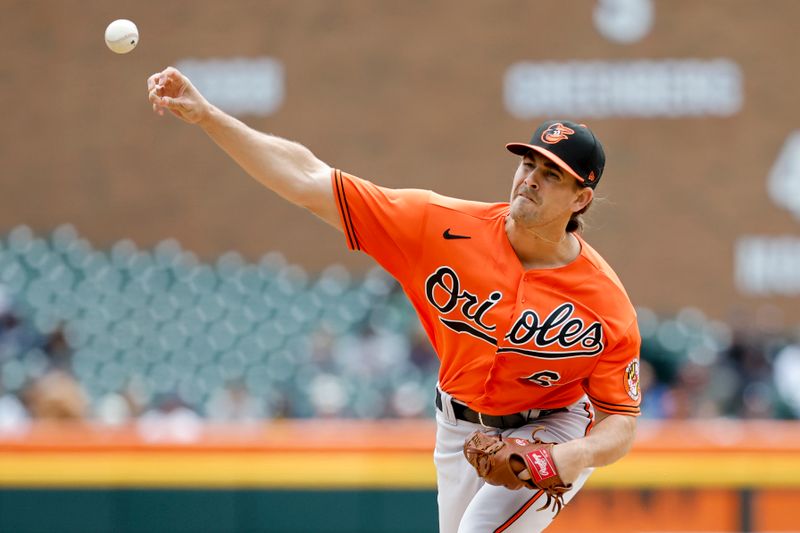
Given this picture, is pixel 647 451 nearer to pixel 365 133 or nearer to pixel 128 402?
pixel 128 402

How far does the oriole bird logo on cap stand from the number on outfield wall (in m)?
9.05

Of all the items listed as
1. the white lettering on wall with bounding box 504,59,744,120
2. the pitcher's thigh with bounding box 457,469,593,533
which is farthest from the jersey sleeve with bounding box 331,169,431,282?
the white lettering on wall with bounding box 504,59,744,120

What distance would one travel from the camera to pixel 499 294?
4039 mm

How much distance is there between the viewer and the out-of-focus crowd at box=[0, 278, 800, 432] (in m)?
9.08

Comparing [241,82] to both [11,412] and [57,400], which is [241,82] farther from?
[57,400]

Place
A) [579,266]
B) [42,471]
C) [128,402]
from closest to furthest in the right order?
[579,266] → [42,471] → [128,402]

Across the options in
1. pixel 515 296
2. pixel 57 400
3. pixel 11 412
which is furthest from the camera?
pixel 11 412

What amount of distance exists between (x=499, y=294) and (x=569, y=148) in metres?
0.54

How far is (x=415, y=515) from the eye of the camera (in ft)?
21.1

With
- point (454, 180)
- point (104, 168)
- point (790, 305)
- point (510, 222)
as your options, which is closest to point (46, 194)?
point (104, 168)

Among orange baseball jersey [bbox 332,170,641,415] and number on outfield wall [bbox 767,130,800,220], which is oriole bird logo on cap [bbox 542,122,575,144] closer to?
orange baseball jersey [bbox 332,170,641,415]

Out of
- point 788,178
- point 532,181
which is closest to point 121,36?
point 532,181

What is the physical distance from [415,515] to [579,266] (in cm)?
275

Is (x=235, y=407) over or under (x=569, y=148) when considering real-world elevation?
under
